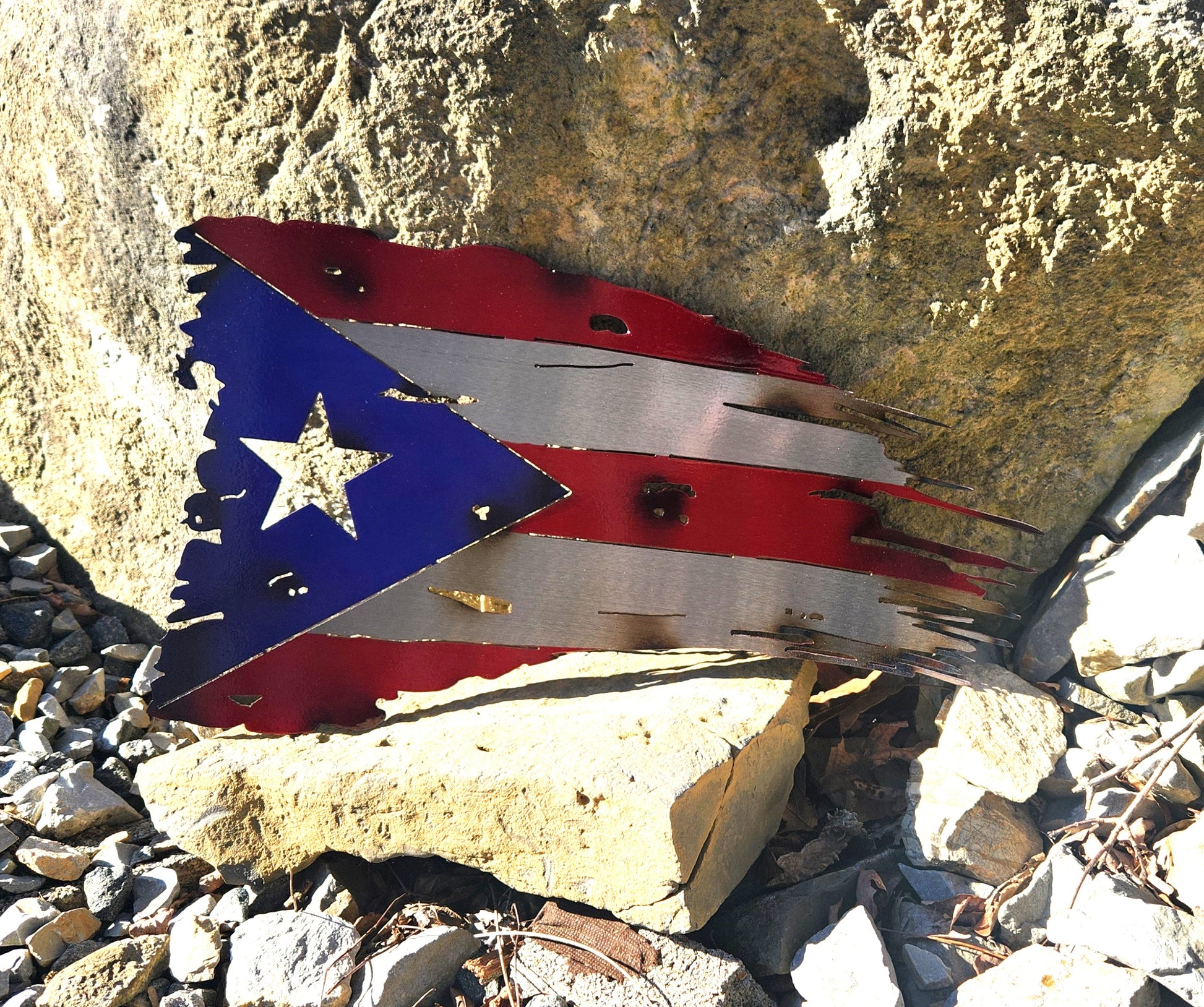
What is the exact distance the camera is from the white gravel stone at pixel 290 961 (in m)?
1.81

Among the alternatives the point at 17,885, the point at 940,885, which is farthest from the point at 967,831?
the point at 17,885

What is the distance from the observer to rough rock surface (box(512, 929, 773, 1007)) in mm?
1773

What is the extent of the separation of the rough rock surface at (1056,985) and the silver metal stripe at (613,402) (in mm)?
1072

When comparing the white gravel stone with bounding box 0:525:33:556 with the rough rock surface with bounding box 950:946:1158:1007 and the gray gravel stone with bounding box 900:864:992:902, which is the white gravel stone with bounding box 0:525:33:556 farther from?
the rough rock surface with bounding box 950:946:1158:1007

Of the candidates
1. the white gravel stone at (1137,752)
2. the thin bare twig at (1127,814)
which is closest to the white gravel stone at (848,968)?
the thin bare twig at (1127,814)

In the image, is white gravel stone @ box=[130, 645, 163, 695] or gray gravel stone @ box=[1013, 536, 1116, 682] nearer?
gray gravel stone @ box=[1013, 536, 1116, 682]

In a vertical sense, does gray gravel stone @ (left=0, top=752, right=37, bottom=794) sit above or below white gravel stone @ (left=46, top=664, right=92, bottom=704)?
below

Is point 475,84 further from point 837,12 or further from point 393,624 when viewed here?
point 393,624

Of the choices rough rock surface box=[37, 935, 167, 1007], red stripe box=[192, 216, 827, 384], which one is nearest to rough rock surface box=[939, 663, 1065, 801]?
red stripe box=[192, 216, 827, 384]

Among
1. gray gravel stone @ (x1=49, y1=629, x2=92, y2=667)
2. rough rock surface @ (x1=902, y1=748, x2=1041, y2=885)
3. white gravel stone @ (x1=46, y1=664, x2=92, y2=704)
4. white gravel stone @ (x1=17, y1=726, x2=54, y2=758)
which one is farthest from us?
gray gravel stone @ (x1=49, y1=629, x2=92, y2=667)

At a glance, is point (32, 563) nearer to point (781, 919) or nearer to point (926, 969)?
point (781, 919)

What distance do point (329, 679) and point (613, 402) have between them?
1.00 m

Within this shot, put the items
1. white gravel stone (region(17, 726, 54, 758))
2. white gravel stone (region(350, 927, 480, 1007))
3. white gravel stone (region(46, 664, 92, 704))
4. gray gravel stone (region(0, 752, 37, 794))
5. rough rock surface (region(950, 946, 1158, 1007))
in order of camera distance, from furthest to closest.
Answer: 1. white gravel stone (region(46, 664, 92, 704))
2. white gravel stone (region(17, 726, 54, 758))
3. gray gravel stone (region(0, 752, 37, 794))
4. white gravel stone (region(350, 927, 480, 1007))
5. rough rock surface (region(950, 946, 1158, 1007))

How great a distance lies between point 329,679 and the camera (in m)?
2.24
